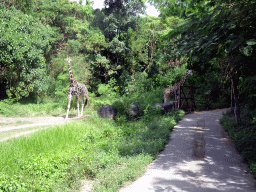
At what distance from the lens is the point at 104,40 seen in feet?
61.3

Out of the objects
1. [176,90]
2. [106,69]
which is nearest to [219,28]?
[176,90]

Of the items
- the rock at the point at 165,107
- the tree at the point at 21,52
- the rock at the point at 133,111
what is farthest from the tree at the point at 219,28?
the tree at the point at 21,52

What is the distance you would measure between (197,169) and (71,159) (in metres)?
2.99

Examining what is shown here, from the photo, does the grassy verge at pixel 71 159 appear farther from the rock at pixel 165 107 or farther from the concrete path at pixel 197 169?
the rock at pixel 165 107

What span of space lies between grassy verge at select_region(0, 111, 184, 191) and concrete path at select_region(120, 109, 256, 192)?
0.33 metres

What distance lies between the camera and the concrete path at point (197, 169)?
14.1ft

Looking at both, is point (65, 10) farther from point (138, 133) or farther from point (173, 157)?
→ point (173, 157)

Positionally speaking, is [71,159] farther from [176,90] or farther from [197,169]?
[176,90]

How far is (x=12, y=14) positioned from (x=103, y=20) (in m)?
6.97

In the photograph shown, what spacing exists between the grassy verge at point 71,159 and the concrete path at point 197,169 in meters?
0.33

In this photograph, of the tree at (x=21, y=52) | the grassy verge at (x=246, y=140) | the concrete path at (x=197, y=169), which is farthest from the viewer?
the tree at (x=21, y=52)

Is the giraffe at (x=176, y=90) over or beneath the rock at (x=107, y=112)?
over

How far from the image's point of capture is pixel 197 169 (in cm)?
516

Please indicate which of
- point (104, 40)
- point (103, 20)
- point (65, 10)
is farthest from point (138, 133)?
point (65, 10)
